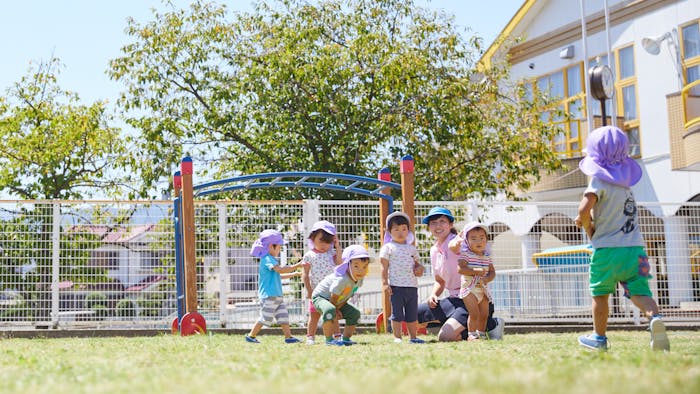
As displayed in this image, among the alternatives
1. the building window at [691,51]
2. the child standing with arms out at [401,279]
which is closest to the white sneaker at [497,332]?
the child standing with arms out at [401,279]

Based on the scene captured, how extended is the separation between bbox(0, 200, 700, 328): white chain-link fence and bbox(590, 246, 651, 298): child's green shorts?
20.8ft

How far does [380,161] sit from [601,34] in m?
9.19

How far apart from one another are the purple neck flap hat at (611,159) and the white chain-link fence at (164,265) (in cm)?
606

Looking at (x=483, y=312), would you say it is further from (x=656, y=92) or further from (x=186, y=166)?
(x=656, y=92)

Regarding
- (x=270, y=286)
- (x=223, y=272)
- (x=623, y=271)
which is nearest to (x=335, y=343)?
(x=270, y=286)

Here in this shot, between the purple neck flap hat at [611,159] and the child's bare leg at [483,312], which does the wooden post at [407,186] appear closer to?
the child's bare leg at [483,312]

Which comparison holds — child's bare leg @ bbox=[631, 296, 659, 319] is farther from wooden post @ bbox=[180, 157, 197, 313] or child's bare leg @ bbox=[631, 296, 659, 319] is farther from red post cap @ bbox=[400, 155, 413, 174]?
wooden post @ bbox=[180, 157, 197, 313]

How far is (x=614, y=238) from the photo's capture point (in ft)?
21.1

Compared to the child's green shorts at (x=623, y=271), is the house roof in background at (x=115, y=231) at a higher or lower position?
higher

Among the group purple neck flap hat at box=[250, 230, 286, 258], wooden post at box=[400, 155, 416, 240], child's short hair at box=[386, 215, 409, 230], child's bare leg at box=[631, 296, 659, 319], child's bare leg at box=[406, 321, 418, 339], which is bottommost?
child's bare leg at box=[406, 321, 418, 339]

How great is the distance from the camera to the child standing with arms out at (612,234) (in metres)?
6.38

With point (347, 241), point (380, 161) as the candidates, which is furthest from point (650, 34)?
point (347, 241)

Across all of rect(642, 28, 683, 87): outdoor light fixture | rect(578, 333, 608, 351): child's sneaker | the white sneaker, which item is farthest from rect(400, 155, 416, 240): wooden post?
rect(642, 28, 683, 87): outdoor light fixture

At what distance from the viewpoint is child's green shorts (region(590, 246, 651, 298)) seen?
6.38 metres
